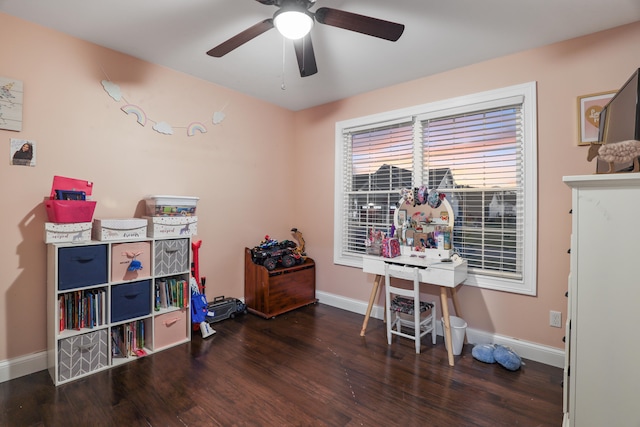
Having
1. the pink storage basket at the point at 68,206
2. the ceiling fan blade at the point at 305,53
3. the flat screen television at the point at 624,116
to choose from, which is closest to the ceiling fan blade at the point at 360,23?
the ceiling fan blade at the point at 305,53

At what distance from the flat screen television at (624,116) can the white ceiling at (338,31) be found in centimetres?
87

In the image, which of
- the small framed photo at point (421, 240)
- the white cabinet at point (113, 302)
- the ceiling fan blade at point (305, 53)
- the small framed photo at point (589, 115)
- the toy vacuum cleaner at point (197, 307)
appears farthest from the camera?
the small framed photo at point (421, 240)

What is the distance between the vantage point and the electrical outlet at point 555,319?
2395mm

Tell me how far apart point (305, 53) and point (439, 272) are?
1973mm

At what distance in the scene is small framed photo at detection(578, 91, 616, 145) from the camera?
222 centimetres

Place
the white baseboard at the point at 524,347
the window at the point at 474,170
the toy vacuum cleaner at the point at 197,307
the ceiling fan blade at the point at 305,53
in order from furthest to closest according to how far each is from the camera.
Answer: the toy vacuum cleaner at the point at 197,307
the window at the point at 474,170
the white baseboard at the point at 524,347
the ceiling fan blade at the point at 305,53

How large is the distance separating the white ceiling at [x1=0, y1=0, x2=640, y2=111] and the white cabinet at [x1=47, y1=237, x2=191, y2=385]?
1608 millimetres

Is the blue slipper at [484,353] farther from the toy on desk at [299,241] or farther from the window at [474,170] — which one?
the toy on desk at [299,241]

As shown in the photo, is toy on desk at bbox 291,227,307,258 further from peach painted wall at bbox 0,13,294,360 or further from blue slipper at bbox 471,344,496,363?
blue slipper at bbox 471,344,496,363

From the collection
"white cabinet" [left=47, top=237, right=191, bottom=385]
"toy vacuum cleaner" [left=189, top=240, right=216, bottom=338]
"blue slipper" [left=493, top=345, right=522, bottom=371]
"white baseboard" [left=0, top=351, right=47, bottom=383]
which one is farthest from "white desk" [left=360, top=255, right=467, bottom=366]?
"white baseboard" [left=0, top=351, right=47, bottom=383]

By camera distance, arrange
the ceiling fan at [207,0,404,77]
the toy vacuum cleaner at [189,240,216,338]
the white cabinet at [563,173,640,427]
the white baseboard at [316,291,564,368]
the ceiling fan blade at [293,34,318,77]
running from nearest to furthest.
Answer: the white cabinet at [563,173,640,427] → the ceiling fan at [207,0,404,77] → the ceiling fan blade at [293,34,318,77] → the white baseboard at [316,291,564,368] → the toy vacuum cleaner at [189,240,216,338]

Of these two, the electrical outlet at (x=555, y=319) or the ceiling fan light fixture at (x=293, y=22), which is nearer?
the ceiling fan light fixture at (x=293, y=22)

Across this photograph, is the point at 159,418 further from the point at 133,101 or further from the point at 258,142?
the point at 258,142

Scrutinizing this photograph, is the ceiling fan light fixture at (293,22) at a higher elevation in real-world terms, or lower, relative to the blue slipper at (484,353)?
higher
